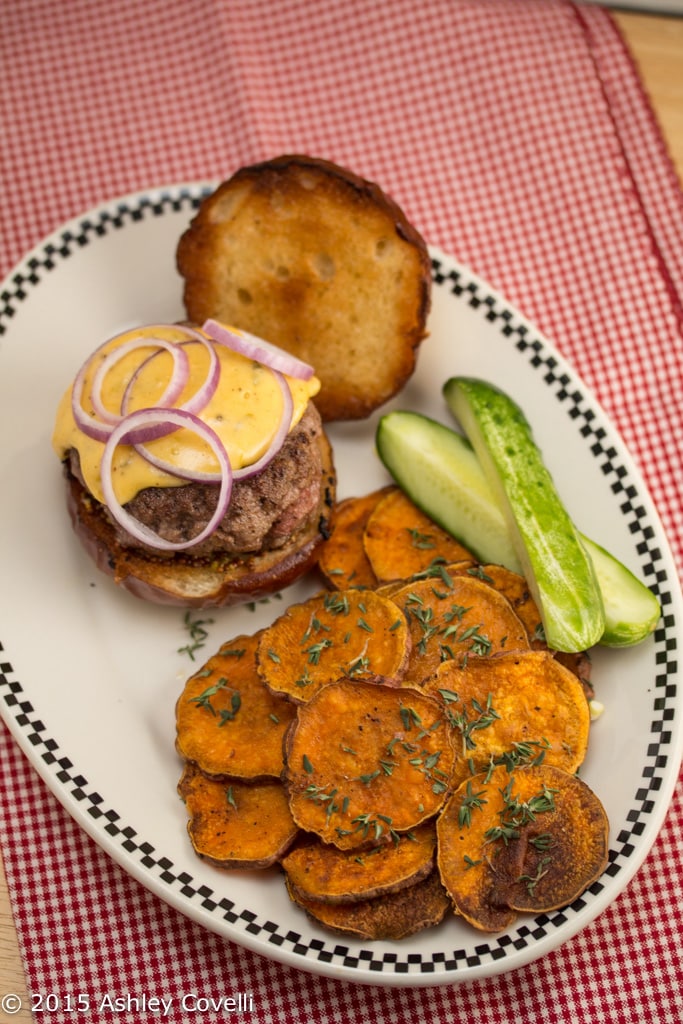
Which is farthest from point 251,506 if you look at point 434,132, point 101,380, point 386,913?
point 434,132

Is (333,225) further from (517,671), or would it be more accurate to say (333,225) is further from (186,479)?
(517,671)

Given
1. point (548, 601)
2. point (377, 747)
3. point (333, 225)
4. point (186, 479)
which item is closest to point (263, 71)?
point (333, 225)

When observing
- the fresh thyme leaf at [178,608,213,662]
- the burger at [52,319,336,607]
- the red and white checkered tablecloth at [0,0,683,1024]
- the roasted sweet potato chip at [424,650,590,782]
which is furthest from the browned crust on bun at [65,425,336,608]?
the red and white checkered tablecloth at [0,0,683,1024]

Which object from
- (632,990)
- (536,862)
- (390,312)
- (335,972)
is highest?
(390,312)

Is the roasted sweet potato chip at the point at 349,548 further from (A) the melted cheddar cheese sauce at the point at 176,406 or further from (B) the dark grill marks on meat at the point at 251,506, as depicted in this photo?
(A) the melted cheddar cheese sauce at the point at 176,406

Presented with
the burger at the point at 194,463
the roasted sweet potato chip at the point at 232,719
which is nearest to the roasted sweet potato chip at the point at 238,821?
the roasted sweet potato chip at the point at 232,719

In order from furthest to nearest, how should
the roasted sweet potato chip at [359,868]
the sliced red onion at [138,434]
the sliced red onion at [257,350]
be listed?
the sliced red onion at [257,350], the sliced red onion at [138,434], the roasted sweet potato chip at [359,868]

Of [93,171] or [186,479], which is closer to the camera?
[186,479]

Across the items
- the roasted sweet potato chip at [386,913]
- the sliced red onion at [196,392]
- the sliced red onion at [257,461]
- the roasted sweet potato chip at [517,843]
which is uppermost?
the sliced red onion at [196,392]
